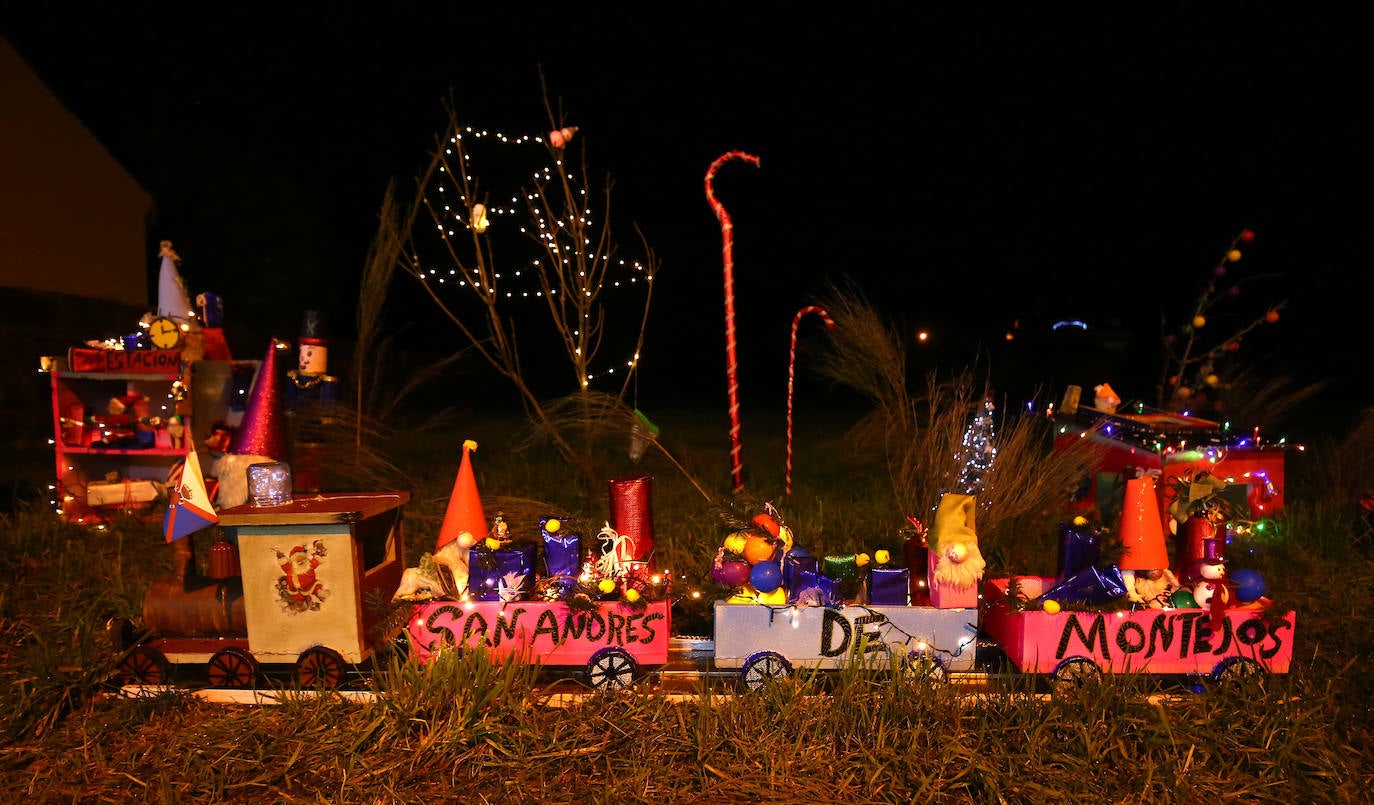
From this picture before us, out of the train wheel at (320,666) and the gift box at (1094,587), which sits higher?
the gift box at (1094,587)

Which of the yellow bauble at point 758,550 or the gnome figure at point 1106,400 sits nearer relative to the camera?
the yellow bauble at point 758,550

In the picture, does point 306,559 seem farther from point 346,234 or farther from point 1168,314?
point 346,234

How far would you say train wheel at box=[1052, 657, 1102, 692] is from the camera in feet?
9.97

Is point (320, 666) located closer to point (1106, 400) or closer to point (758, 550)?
point (758, 550)

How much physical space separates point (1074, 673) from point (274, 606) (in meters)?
3.08

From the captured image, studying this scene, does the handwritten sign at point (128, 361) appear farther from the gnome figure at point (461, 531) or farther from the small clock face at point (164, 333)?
the gnome figure at point (461, 531)

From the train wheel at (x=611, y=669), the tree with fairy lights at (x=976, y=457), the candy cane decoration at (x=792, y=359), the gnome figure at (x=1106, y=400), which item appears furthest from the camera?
the gnome figure at (x=1106, y=400)

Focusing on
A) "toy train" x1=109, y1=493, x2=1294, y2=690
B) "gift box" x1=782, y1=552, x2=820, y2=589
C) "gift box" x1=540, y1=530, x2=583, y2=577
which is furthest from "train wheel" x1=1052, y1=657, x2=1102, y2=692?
"gift box" x1=540, y1=530, x2=583, y2=577

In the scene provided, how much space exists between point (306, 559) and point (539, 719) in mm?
1090

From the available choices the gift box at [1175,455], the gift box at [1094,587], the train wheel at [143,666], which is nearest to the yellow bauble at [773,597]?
the gift box at [1094,587]

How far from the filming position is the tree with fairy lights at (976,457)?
15.1 ft

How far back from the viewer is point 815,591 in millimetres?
3238

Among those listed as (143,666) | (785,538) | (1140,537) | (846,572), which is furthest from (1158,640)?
(143,666)

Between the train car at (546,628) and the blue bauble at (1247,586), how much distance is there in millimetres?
2279
